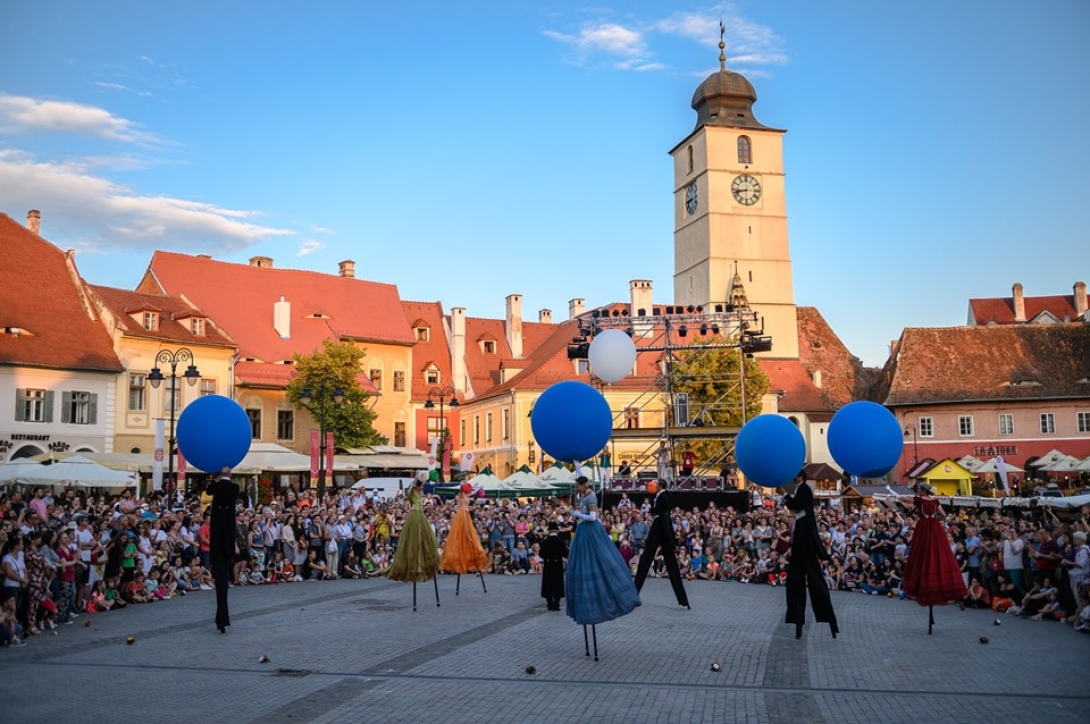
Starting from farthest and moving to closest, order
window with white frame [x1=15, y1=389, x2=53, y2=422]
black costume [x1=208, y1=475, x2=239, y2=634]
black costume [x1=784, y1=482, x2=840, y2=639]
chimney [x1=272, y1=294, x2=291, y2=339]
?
chimney [x1=272, y1=294, x2=291, y2=339] → window with white frame [x1=15, y1=389, x2=53, y2=422] → black costume [x1=208, y1=475, x2=239, y2=634] → black costume [x1=784, y1=482, x2=840, y2=639]

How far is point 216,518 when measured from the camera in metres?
13.5

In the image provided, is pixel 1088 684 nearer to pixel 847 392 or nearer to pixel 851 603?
pixel 851 603

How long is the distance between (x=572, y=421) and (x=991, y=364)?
56168 mm

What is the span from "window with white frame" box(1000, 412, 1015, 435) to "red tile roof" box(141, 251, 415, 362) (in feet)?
124

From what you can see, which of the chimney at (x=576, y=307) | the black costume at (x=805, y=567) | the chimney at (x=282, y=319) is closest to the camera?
the black costume at (x=805, y=567)

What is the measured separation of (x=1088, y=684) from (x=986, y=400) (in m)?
55.8

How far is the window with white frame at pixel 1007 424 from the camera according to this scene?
6078 centimetres

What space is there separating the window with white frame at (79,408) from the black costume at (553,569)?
109 feet

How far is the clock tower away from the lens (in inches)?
3236

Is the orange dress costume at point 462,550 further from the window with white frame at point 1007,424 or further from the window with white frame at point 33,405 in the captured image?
the window with white frame at point 1007,424

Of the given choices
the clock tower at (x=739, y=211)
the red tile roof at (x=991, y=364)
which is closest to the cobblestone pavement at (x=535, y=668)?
the red tile roof at (x=991, y=364)

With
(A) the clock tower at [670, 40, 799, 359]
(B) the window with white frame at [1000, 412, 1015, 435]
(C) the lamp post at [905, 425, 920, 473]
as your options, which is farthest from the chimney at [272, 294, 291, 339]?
(B) the window with white frame at [1000, 412, 1015, 435]

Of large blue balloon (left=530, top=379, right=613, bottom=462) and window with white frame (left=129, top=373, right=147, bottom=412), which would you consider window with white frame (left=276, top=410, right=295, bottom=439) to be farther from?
large blue balloon (left=530, top=379, right=613, bottom=462)

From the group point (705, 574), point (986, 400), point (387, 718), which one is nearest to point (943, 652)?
point (387, 718)
